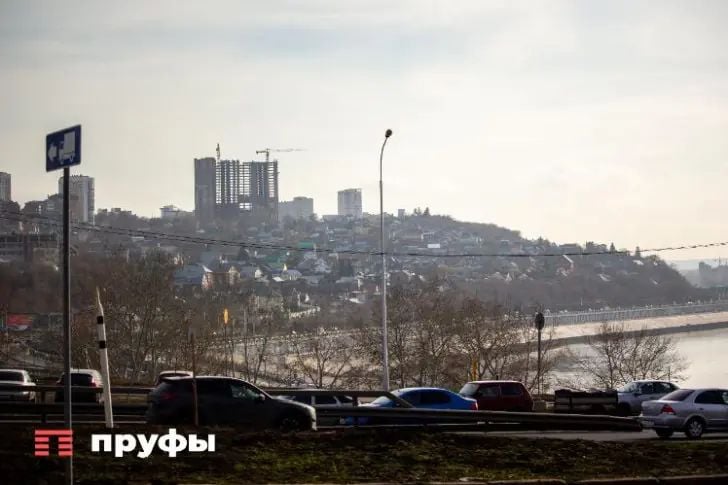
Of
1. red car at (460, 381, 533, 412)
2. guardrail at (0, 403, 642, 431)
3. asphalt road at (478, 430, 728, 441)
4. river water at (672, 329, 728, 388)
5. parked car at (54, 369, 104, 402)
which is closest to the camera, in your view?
guardrail at (0, 403, 642, 431)

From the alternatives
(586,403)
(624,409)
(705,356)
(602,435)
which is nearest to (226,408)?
(602,435)

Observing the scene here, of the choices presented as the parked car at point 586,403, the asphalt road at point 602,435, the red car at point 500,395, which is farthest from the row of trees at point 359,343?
the asphalt road at point 602,435

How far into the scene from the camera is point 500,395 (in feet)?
110

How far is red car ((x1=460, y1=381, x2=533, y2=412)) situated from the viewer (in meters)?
33.2

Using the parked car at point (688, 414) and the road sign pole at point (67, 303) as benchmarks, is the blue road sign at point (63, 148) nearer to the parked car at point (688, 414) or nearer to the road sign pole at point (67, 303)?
the road sign pole at point (67, 303)

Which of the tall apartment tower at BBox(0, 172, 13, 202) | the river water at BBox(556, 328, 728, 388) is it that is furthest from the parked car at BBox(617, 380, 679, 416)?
the tall apartment tower at BBox(0, 172, 13, 202)

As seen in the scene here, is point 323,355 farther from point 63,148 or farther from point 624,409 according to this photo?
point 63,148

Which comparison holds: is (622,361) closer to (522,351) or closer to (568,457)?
(522,351)

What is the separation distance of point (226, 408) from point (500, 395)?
48.9ft

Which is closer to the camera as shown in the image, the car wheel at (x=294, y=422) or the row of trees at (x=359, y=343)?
the car wheel at (x=294, y=422)

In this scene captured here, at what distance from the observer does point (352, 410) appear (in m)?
22.6

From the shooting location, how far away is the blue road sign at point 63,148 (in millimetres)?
10984

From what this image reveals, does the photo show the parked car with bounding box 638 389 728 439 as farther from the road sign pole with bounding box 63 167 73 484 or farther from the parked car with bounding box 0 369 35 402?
the parked car with bounding box 0 369 35 402

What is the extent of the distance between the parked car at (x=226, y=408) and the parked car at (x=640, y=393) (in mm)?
19449
